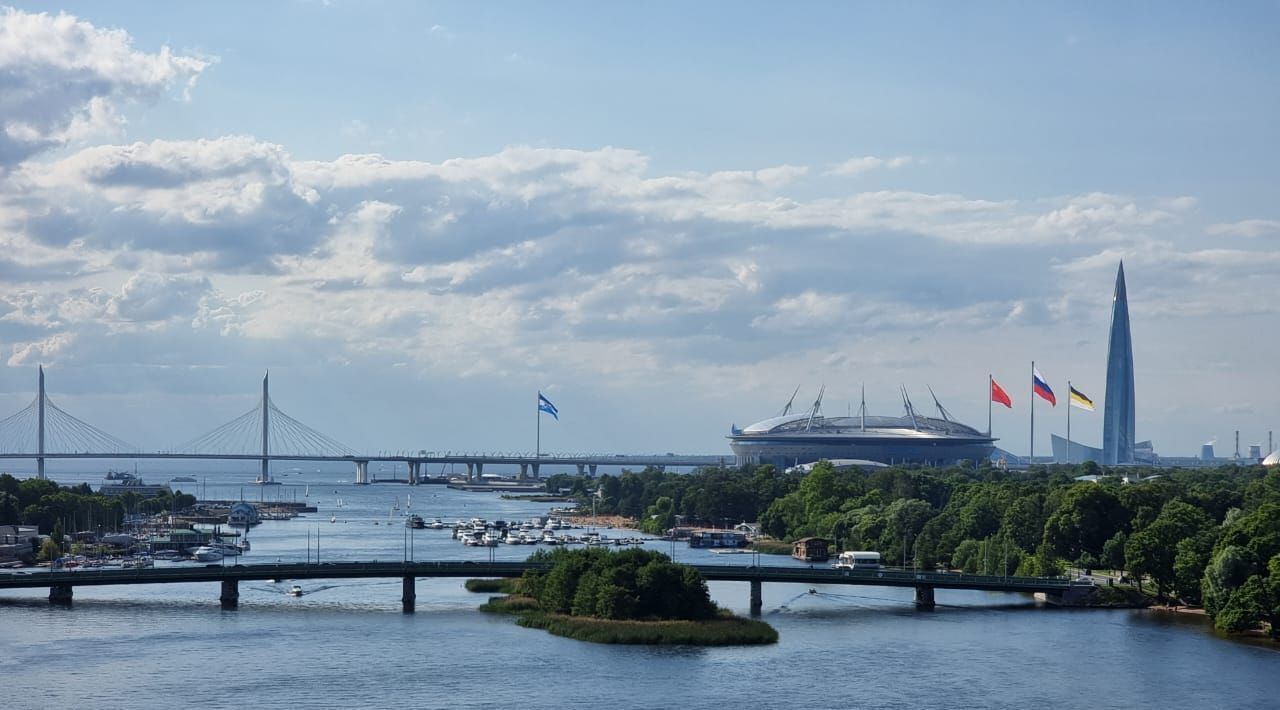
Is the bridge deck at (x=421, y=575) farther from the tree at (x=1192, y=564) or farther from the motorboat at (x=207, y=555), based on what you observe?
the motorboat at (x=207, y=555)

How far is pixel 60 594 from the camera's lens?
68.6 m

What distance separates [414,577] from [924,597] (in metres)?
22.7

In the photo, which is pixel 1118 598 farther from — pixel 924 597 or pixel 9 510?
pixel 9 510

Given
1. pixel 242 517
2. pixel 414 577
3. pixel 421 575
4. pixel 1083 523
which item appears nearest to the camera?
pixel 414 577

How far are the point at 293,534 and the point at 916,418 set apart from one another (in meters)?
99.0

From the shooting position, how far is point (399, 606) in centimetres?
6900

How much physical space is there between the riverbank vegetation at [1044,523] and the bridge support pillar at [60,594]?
44542mm

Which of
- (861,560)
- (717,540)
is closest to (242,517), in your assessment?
(717,540)

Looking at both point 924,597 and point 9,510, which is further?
point 9,510

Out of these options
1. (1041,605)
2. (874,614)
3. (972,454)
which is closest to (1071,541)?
(1041,605)

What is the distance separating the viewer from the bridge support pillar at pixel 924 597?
6981cm

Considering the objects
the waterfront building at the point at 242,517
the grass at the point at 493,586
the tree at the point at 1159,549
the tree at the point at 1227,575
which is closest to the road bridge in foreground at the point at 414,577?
the grass at the point at 493,586

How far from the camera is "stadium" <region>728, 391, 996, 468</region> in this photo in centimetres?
19138

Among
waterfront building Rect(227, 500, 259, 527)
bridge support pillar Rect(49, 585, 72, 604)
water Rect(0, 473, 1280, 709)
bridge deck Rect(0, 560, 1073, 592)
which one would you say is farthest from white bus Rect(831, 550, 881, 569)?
waterfront building Rect(227, 500, 259, 527)
